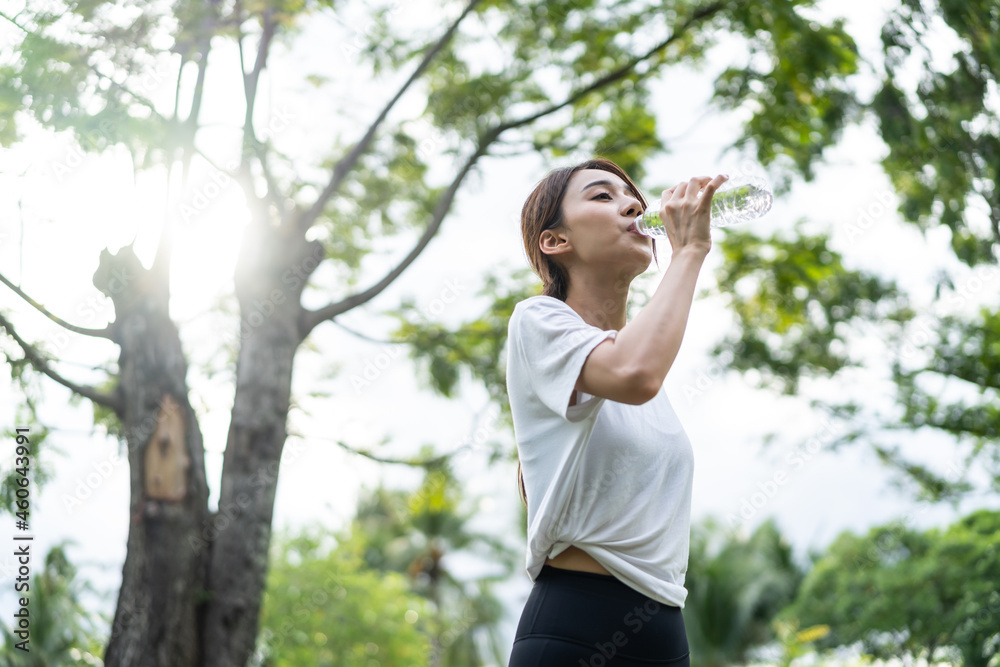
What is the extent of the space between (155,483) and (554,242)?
3.01 metres

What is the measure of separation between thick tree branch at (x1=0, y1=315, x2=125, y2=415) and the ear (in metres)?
3.18

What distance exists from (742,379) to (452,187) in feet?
11.3

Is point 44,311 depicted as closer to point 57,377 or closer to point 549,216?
point 57,377

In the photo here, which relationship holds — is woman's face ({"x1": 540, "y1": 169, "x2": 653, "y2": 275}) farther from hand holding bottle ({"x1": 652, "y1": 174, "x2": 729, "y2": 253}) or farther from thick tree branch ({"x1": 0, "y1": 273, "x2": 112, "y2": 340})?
thick tree branch ({"x1": 0, "y1": 273, "x2": 112, "y2": 340})

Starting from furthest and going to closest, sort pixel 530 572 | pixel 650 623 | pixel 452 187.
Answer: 1. pixel 452 187
2. pixel 530 572
3. pixel 650 623

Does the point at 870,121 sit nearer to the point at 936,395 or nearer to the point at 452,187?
the point at 452,187

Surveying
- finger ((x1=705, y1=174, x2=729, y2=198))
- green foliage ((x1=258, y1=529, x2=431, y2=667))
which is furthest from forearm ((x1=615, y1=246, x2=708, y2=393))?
green foliage ((x1=258, y1=529, x2=431, y2=667))

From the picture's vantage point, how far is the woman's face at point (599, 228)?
177 cm

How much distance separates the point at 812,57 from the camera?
5.08 metres

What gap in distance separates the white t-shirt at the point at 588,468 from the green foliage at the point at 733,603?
82.6 feet

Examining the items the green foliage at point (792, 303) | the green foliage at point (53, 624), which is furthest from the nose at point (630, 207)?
the green foliage at point (53, 624)

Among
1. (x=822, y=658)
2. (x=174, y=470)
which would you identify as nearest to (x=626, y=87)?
(x=174, y=470)

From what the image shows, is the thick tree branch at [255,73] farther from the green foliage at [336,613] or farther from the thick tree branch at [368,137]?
the green foliage at [336,613]

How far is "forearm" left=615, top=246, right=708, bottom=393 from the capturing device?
1.38m
